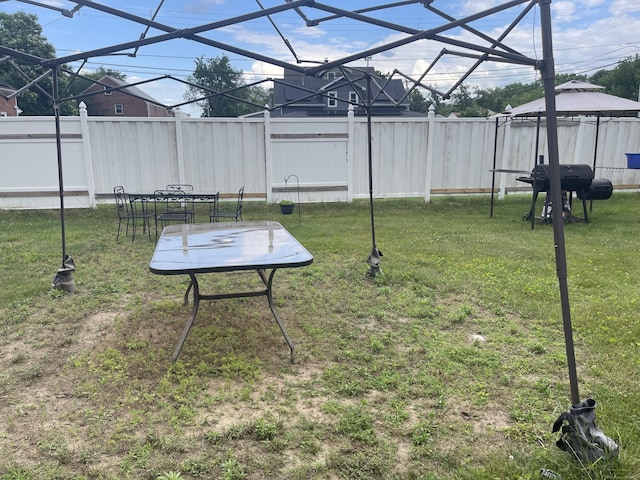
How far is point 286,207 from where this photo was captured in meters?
8.05

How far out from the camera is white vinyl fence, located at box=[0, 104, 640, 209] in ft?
25.7

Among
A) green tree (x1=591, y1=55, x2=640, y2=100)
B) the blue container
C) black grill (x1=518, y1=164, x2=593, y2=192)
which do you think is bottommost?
black grill (x1=518, y1=164, x2=593, y2=192)

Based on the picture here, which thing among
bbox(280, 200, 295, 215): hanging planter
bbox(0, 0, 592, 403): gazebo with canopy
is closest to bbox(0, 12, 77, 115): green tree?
bbox(280, 200, 295, 215): hanging planter

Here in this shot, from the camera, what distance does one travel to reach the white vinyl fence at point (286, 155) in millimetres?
7848

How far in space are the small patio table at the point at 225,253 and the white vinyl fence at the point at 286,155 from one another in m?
4.65

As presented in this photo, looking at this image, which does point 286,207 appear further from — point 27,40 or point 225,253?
point 27,40

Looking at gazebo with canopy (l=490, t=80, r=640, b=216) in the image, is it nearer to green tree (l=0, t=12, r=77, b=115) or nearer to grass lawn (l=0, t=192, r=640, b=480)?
grass lawn (l=0, t=192, r=640, b=480)

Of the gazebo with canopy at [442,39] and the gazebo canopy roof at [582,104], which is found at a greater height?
the gazebo canopy roof at [582,104]

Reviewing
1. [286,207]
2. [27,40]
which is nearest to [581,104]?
[286,207]

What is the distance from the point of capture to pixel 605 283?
402cm

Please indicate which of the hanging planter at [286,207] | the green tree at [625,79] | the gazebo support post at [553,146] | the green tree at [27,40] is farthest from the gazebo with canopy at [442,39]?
the green tree at [625,79]

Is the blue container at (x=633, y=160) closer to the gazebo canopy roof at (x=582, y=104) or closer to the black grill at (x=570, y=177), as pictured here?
the gazebo canopy roof at (x=582, y=104)

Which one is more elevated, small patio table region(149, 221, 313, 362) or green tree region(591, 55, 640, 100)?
green tree region(591, 55, 640, 100)

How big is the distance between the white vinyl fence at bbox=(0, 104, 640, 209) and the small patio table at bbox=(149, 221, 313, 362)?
465 cm
